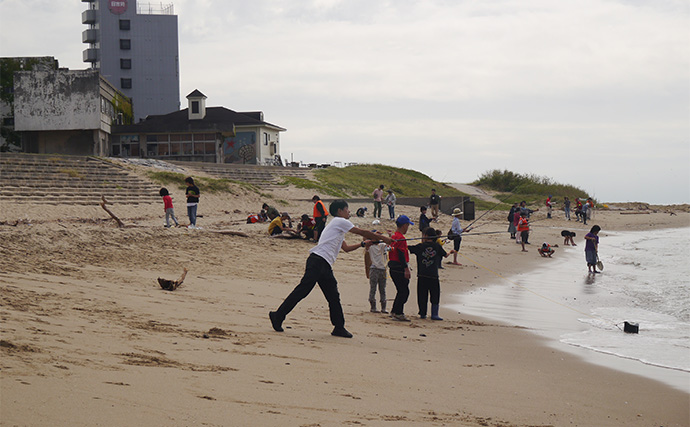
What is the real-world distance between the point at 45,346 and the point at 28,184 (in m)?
24.1

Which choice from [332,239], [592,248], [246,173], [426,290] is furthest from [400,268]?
[246,173]

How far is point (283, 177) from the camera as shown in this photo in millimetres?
42812

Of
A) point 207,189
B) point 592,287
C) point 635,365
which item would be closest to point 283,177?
point 207,189

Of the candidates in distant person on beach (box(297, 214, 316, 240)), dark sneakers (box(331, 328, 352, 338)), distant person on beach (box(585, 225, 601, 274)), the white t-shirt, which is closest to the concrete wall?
distant person on beach (box(297, 214, 316, 240))

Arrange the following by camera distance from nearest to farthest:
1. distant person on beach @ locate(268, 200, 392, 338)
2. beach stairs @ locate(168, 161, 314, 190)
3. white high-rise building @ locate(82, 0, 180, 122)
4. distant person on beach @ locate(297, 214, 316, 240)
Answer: distant person on beach @ locate(268, 200, 392, 338) < distant person on beach @ locate(297, 214, 316, 240) < beach stairs @ locate(168, 161, 314, 190) < white high-rise building @ locate(82, 0, 180, 122)

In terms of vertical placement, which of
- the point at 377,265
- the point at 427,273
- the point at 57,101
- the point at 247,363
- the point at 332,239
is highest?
the point at 57,101

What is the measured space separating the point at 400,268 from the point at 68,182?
22.9 m

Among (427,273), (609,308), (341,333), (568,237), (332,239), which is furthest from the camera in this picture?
(568,237)

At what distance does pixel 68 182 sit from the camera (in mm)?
28359

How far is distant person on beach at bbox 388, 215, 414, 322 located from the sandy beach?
23cm

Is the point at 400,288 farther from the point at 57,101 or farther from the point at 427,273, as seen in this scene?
the point at 57,101

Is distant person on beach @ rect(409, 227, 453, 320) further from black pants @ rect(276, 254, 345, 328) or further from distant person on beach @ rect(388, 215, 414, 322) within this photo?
black pants @ rect(276, 254, 345, 328)

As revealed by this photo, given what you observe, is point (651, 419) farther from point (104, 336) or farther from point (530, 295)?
point (530, 295)

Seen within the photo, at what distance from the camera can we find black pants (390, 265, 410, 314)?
9.19 metres
